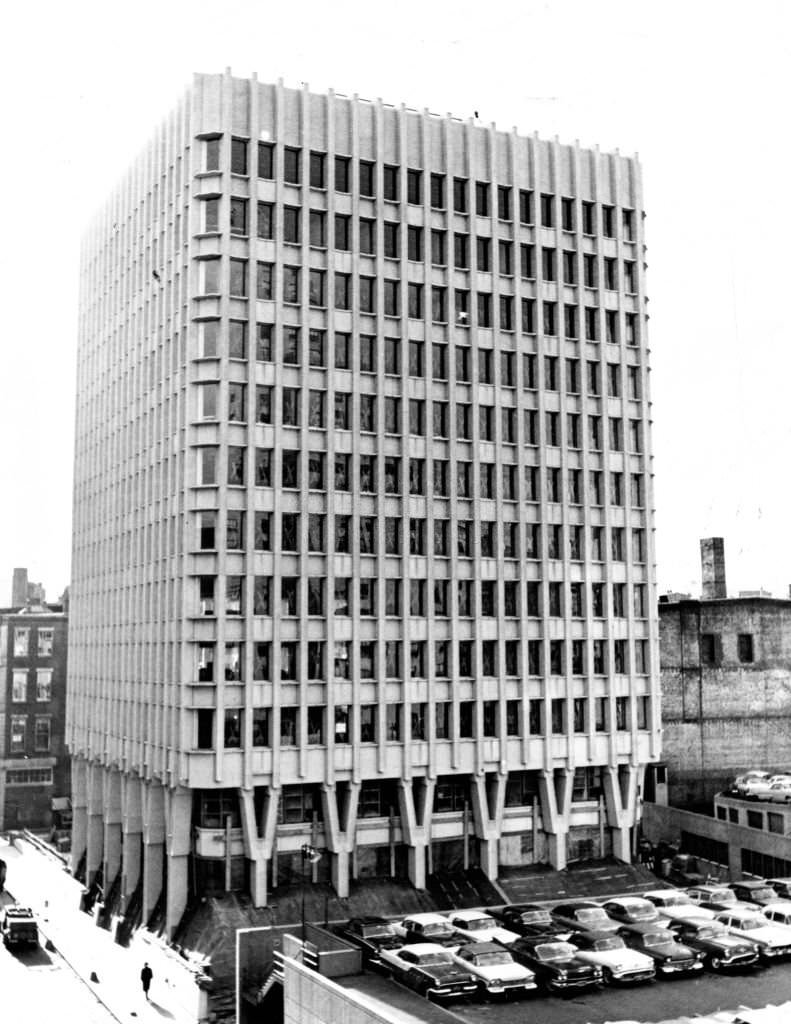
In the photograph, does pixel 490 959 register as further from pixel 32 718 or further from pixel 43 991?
pixel 32 718

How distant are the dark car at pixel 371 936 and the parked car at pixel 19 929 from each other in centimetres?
2920

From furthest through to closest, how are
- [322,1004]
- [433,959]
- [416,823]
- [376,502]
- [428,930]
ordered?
[376,502]
[416,823]
[428,930]
[433,959]
[322,1004]

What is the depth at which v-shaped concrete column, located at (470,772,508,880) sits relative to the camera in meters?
70.9

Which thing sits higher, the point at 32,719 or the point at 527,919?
the point at 32,719

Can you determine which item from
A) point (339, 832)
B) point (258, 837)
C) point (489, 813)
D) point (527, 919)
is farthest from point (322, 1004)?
point (489, 813)

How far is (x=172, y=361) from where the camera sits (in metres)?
72.2

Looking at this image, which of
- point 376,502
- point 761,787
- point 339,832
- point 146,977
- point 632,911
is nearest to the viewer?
point 632,911

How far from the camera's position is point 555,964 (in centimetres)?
4719

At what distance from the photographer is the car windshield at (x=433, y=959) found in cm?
4678

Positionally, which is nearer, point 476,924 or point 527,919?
point 476,924

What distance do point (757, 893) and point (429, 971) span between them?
876 inches

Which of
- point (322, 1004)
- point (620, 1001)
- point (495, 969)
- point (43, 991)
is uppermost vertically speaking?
point (495, 969)

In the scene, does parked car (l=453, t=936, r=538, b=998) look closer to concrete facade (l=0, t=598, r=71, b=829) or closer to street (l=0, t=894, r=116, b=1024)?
street (l=0, t=894, r=116, b=1024)

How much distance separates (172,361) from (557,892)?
39.2m
